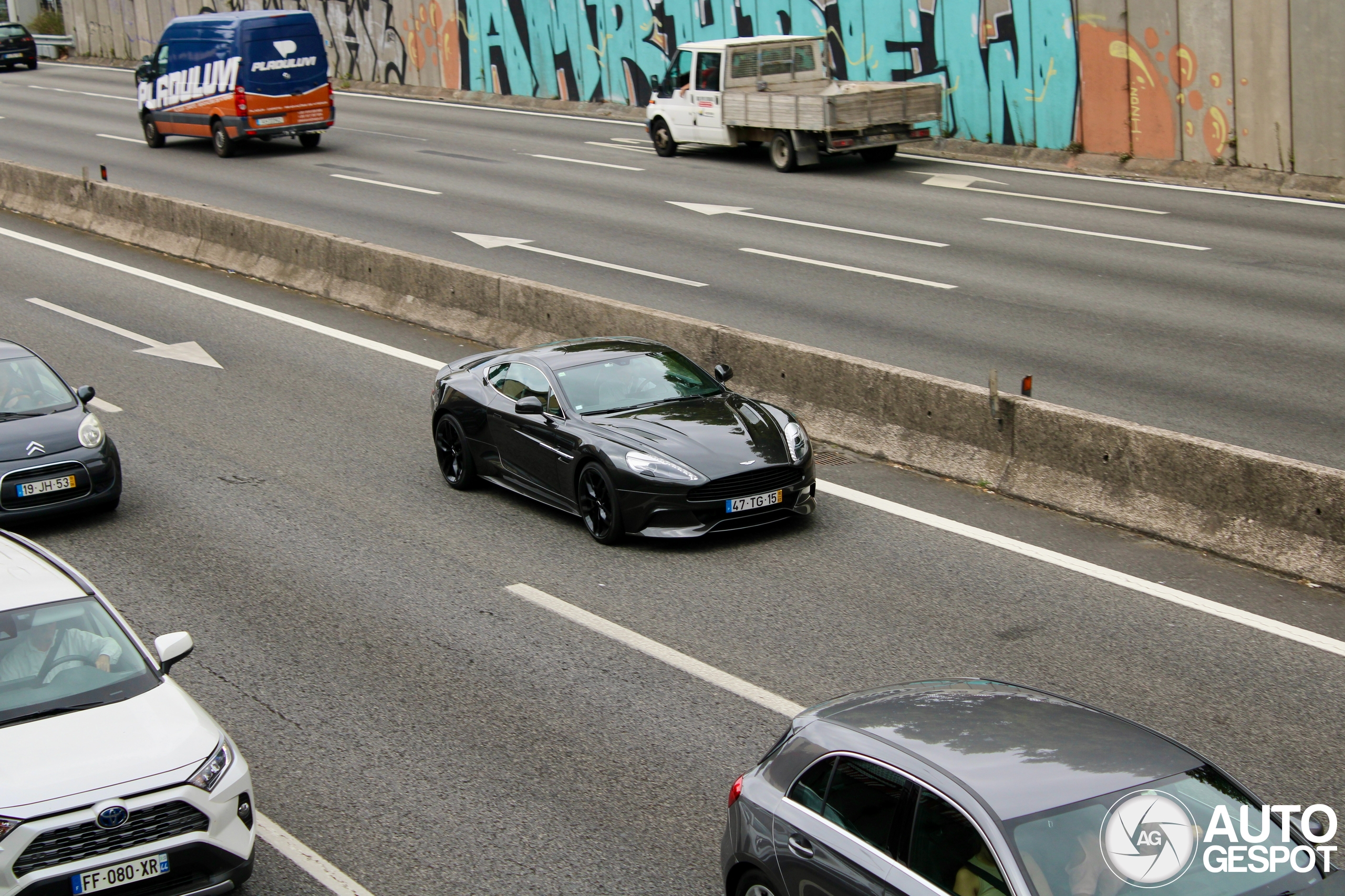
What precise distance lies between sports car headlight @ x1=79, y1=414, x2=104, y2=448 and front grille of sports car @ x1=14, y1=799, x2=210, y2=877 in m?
6.31

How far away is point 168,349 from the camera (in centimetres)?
1658

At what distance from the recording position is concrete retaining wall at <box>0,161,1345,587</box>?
948 centimetres

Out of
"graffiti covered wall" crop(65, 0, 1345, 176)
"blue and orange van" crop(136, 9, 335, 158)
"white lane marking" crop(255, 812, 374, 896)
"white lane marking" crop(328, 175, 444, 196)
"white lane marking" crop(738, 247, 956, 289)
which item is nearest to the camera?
"white lane marking" crop(255, 812, 374, 896)

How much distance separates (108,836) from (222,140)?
93.1 feet

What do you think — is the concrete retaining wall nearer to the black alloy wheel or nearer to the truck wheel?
the black alloy wheel

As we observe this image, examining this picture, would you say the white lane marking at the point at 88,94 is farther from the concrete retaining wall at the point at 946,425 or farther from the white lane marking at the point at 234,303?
the concrete retaining wall at the point at 946,425

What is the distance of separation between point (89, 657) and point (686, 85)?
2493 cm

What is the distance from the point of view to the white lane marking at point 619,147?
31.0 meters

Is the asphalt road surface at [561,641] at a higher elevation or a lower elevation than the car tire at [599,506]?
lower

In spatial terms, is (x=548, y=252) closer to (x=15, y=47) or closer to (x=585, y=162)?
(x=585, y=162)

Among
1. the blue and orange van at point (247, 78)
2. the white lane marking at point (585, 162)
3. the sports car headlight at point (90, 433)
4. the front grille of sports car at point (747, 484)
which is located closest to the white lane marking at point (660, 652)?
the front grille of sports car at point (747, 484)

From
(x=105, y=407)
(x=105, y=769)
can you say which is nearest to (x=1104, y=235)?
(x=105, y=407)

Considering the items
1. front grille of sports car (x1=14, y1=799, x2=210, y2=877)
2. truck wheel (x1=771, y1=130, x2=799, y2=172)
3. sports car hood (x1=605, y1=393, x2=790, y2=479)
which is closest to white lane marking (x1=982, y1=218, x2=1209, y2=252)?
truck wheel (x1=771, y1=130, x2=799, y2=172)

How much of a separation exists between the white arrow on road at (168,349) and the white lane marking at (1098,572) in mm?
8013
